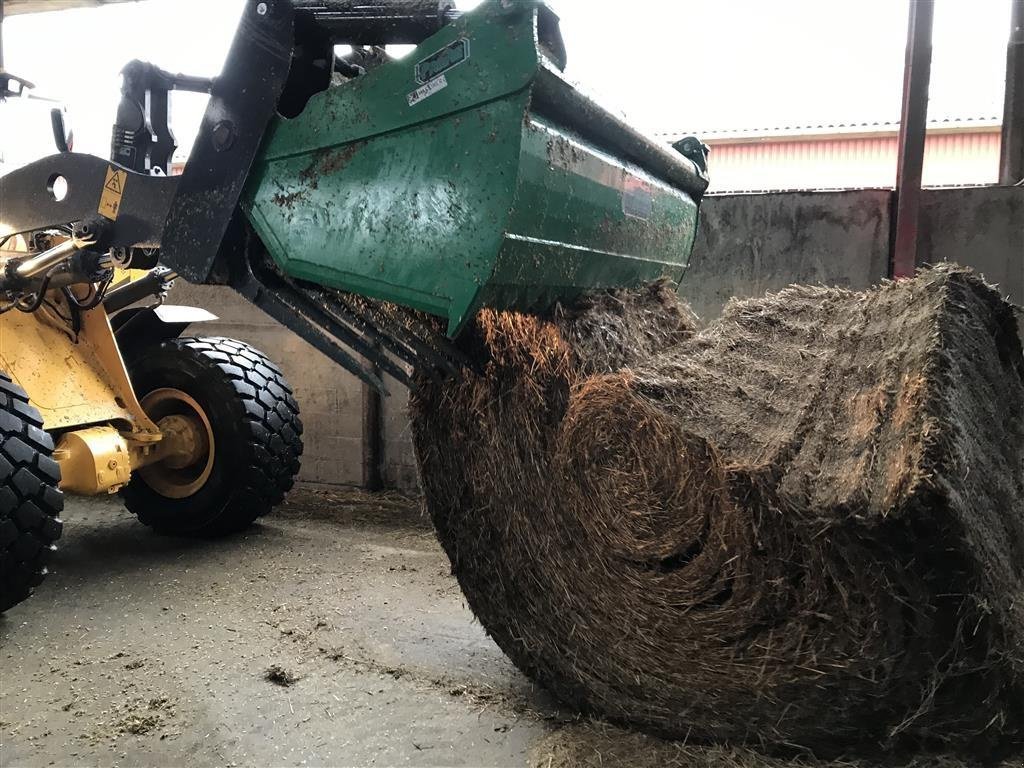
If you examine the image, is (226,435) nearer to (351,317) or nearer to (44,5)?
(351,317)

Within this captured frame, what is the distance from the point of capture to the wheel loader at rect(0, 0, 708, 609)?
5.70 feet

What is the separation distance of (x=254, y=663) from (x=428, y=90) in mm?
1929

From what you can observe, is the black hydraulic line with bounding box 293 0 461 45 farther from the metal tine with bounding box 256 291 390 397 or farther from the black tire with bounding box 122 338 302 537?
the black tire with bounding box 122 338 302 537

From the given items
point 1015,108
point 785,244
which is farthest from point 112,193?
point 1015,108

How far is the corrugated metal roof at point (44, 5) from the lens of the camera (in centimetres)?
Result: 640

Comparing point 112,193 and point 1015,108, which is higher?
point 1015,108

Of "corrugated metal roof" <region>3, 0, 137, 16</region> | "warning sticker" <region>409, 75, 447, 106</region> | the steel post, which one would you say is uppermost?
"corrugated metal roof" <region>3, 0, 137, 16</region>

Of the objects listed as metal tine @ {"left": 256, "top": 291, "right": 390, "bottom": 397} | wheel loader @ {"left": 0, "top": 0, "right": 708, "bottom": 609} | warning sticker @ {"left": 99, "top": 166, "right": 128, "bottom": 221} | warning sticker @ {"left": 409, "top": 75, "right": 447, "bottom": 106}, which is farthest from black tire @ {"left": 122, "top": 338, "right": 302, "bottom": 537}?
warning sticker @ {"left": 409, "top": 75, "right": 447, "bottom": 106}

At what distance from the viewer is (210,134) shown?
6.82 ft

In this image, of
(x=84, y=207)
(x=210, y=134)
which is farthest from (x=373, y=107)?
(x=84, y=207)

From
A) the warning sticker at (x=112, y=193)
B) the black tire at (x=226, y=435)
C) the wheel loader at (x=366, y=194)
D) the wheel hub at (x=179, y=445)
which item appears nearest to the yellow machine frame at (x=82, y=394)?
the wheel hub at (x=179, y=445)

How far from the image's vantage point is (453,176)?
1.75 meters

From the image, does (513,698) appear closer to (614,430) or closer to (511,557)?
(511,557)

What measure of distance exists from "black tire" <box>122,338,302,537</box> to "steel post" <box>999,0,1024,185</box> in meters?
3.74
